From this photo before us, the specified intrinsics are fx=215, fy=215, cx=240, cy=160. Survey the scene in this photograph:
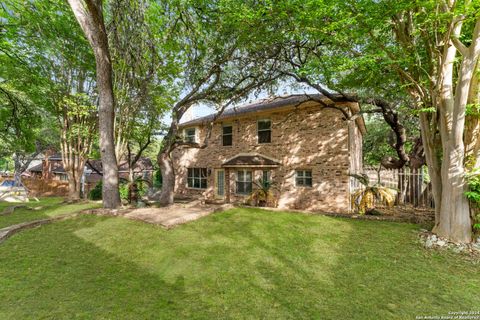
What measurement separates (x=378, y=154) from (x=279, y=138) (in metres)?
16.1

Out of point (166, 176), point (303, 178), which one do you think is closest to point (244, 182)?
point (303, 178)

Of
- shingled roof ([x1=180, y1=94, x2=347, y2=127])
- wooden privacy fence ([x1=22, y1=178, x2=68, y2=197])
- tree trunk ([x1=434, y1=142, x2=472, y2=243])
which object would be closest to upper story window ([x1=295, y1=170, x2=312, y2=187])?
shingled roof ([x1=180, y1=94, x2=347, y2=127])

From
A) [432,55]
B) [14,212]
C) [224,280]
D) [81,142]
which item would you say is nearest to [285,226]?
[224,280]

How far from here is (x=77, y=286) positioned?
12.2ft

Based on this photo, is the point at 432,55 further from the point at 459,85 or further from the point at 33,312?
the point at 33,312

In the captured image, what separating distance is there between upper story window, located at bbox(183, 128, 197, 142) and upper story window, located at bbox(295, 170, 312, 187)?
8.33 metres

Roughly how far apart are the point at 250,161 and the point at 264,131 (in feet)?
6.65

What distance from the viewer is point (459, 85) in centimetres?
527

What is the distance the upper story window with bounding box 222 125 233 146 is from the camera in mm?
14469

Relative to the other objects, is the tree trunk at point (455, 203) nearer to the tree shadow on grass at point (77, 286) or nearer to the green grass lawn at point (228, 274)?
the green grass lawn at point (228, 274)

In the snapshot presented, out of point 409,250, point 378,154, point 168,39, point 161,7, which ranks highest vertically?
point 161,7

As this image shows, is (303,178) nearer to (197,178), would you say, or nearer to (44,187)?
(197,178)

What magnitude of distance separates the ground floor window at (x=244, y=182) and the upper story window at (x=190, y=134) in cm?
490

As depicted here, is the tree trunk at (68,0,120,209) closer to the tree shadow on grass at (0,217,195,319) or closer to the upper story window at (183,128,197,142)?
the tree shadow on grass at (0,217,195,319)
